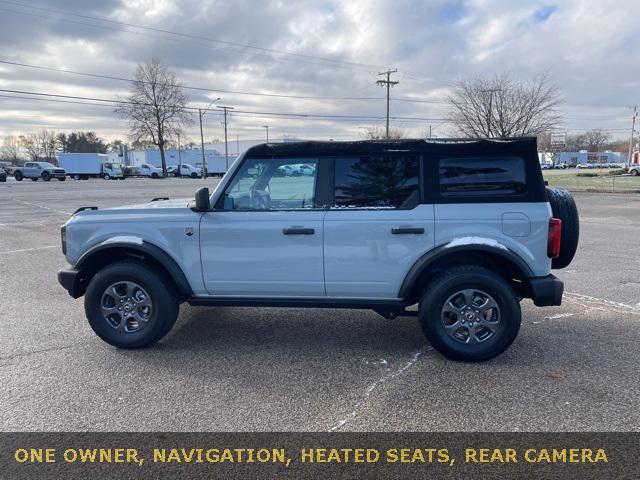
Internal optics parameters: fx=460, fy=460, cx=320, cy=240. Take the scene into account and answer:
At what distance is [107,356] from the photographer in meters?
4.17

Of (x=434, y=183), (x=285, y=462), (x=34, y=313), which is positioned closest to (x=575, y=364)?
(x=434, y=183)

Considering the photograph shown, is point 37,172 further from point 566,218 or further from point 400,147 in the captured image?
point 566,218

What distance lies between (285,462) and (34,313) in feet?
13.7

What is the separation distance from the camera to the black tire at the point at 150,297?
4191mm

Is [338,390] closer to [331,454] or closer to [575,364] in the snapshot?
[331,454]

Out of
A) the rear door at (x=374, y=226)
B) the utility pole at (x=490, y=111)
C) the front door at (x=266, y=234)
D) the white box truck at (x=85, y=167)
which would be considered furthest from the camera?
the white box truck at (x=85, y=167)

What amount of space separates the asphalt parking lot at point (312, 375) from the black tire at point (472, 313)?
138mm

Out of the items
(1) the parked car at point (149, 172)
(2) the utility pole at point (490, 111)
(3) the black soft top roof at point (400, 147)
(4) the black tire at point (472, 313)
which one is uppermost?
(2) the utility pole at point (490, 111)

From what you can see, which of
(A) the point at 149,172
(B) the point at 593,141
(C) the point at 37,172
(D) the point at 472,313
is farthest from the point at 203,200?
(B) the point at 593,141

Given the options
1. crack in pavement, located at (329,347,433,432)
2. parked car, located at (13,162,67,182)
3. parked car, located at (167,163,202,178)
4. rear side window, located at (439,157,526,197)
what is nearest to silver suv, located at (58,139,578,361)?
rear side window, located at (439,157,526,197)

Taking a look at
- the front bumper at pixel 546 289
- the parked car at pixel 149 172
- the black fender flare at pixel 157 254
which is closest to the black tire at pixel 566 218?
the front bumper at pixel 546 289

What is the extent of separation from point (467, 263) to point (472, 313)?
1.49 ft

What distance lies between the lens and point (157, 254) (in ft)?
13.8

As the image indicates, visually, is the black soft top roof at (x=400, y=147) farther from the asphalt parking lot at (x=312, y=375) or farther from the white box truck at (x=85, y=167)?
the white box truck at (x=85, y=167)
